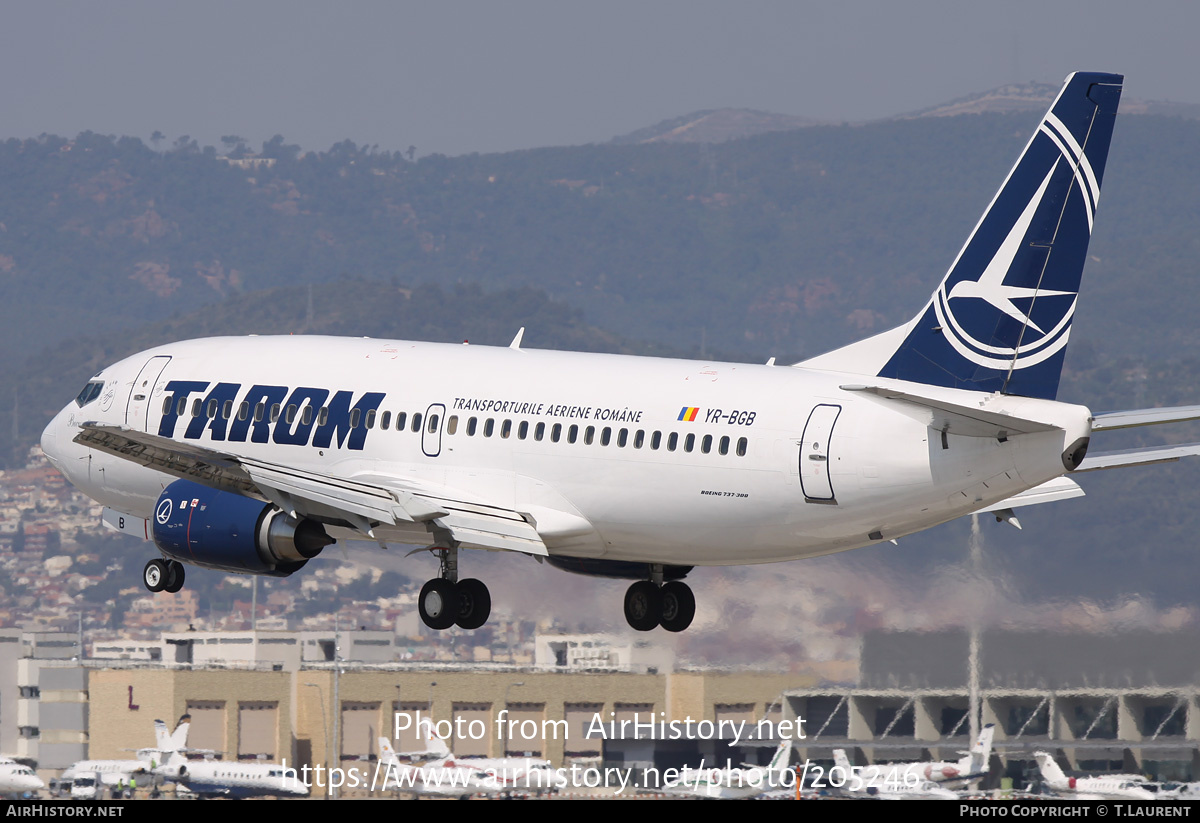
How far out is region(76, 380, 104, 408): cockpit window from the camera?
43.1 metres

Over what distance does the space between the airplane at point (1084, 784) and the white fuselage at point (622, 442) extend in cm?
2592

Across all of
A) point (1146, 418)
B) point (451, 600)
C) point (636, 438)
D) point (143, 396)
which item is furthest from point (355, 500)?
point (1146, 418)

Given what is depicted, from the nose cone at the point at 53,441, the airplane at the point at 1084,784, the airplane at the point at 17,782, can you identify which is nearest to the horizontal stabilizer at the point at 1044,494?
the nose cone at the point at 53,441

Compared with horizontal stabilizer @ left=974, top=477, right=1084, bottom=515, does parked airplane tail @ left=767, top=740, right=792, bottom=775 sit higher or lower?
lower

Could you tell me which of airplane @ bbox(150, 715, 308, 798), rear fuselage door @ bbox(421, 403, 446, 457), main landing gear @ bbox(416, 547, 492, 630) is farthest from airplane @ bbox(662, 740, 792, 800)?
rear fuselage door @ bbox(421, 403, 446, 457)

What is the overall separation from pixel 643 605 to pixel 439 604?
175 inches

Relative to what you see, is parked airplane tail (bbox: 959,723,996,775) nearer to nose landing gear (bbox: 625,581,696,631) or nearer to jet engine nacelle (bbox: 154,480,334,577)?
nose landing gear (bbox: 625,581,696,631)

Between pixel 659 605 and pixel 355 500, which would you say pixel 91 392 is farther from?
pixel 659 605

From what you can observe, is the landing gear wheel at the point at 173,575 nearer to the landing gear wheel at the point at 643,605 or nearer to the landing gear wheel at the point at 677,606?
the landing gear wheel at the point at 643,605

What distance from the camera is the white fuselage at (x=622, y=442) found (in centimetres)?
3225

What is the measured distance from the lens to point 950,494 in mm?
32156

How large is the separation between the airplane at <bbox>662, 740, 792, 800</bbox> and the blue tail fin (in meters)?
30.9

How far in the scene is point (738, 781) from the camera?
63.1 meters
